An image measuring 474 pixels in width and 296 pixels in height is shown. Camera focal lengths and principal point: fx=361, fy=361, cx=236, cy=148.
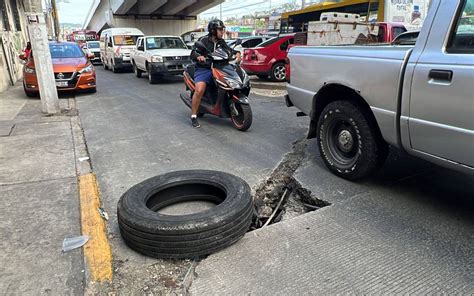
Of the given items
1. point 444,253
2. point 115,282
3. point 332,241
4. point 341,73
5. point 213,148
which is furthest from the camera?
point 213,148

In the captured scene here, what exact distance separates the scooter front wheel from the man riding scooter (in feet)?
2.45

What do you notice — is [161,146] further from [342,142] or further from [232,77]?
[342,142]

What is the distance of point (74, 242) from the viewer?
2910 millimetres

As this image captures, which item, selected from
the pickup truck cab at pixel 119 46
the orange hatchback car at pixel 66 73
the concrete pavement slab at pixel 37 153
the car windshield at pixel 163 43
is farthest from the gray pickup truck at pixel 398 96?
the pickup truck cab at pixel 119 46

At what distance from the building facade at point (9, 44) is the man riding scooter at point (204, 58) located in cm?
856

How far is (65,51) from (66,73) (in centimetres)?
161

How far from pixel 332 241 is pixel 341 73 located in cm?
177

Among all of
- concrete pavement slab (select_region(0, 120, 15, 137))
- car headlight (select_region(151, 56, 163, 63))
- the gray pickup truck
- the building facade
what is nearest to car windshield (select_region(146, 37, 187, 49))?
car headlight (select_region(151, 56, 163, 63))

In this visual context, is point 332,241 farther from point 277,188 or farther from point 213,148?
point 213,148

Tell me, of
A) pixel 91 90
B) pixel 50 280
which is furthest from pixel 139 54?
pixel 50 280

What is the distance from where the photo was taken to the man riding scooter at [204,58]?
624cm

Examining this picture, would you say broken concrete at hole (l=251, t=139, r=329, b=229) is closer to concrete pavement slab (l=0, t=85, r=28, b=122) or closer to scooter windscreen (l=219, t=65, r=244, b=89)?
scooter windscreen (l=219, t=65, r=244, b=89)

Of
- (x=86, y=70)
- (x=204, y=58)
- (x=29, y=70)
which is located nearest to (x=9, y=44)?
(x=29, y=70)

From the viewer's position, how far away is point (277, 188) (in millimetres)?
4035
